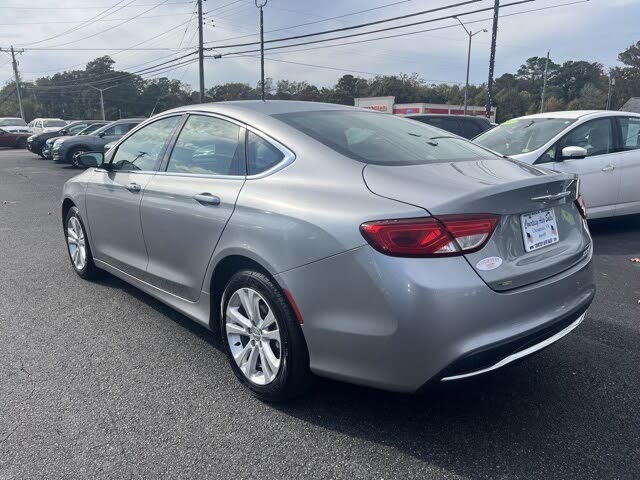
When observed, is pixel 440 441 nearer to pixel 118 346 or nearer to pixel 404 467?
pixel 404 467

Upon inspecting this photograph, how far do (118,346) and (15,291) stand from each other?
1816mm

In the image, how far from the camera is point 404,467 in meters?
2.39

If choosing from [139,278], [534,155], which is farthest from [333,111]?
[534,155]

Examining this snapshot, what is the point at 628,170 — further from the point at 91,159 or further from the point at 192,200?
the point at 91,159

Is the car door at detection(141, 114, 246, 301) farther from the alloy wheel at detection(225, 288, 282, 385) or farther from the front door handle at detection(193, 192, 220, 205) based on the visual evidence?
the alloy wheel at detection(225, 288, 282, 385)

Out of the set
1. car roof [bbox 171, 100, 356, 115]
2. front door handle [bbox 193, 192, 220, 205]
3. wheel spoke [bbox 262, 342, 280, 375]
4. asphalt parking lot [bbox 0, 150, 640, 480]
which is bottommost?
asphalt parking lot [bbox 0, 150, 640, 480]

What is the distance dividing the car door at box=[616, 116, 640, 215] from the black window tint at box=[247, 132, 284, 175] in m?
5.56

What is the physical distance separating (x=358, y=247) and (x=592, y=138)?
576 centimetres

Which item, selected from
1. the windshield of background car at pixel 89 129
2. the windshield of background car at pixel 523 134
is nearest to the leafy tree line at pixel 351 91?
the windshield of background car at pixel 89 129

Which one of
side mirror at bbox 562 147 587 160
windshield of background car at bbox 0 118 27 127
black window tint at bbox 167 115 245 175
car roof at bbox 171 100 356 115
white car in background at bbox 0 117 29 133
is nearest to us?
black window tint at bbox 167 115 245 175

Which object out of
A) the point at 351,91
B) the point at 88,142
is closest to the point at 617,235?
the point at 88,142

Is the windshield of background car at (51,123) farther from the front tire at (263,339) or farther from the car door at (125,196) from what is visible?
the front tire at (263,339)

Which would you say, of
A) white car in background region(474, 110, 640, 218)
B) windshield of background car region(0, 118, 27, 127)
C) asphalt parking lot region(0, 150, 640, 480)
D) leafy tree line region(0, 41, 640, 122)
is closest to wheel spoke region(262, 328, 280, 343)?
asphalt parking lot region(0, 150, 640, 480)

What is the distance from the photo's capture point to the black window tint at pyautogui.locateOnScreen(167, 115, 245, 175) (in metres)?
3.25
